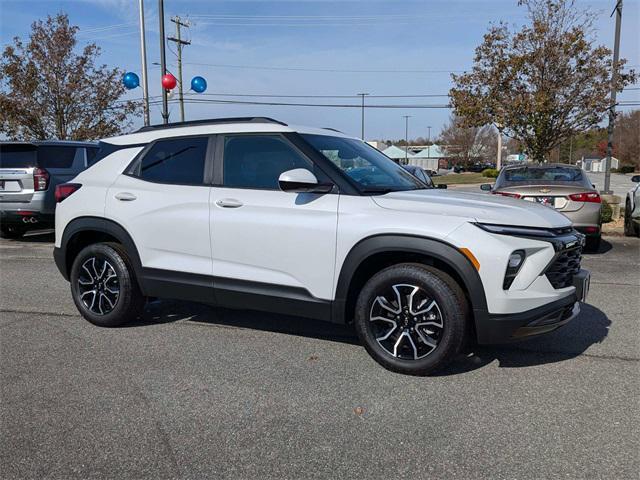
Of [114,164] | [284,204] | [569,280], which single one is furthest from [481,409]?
[114,164]

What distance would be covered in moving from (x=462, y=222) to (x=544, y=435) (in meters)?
1.37

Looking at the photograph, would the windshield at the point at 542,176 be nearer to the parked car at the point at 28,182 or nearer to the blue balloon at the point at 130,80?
the parked car at the point at 28,182

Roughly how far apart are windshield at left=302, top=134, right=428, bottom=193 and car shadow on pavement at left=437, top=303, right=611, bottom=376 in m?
1.42

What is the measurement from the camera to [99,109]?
2220 centimetres

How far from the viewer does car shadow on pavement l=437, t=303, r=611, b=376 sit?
4195 mm

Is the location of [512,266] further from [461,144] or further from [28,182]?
[461,144]

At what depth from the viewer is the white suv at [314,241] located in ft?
12.0

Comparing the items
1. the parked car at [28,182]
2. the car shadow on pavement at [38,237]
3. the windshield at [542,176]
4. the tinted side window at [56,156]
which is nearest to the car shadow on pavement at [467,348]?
the windshield at [542,176]

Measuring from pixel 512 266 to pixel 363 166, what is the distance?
1542 mm

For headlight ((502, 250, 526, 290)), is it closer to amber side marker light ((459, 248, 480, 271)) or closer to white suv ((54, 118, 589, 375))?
white suv ((54, 118, 589, 375))

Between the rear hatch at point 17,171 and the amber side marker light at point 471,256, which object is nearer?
the amber side marker light at point 471,256

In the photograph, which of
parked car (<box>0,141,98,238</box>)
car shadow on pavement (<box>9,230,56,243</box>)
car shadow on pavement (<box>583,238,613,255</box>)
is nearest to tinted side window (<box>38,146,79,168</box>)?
parked car (<box>0,141,98,238</box>)

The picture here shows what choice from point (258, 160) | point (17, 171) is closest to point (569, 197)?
point (258, 160)

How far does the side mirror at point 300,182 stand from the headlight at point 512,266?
1.36 m
